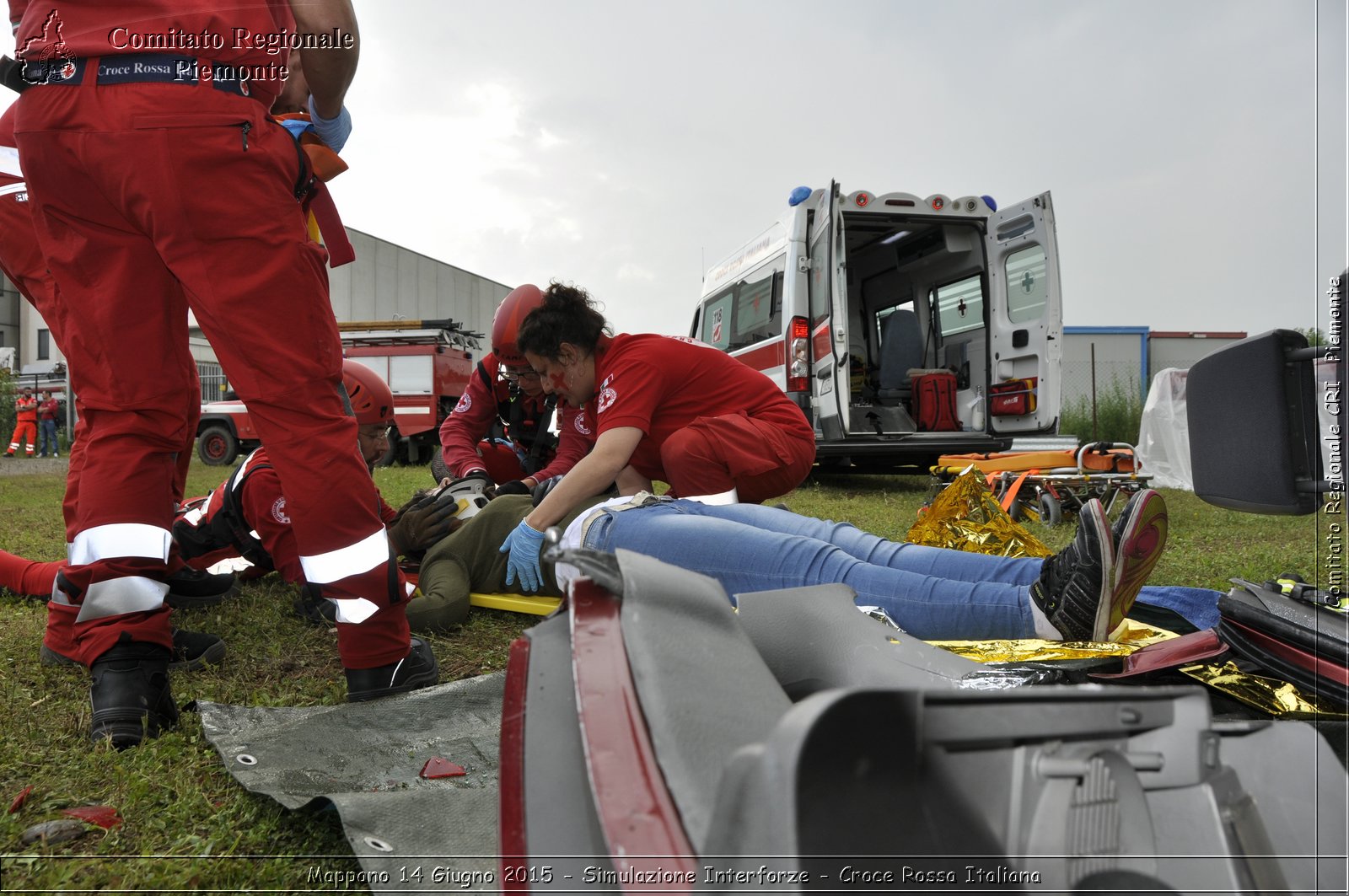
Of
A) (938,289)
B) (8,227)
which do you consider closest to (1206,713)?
(8,227)

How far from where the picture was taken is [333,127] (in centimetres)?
220

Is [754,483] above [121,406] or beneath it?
beneath

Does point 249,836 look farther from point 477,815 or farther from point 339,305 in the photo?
point 339,305

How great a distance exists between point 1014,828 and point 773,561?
1.52 m

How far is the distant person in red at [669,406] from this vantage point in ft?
9.61

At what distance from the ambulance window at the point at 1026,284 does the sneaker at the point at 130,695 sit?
714 cm

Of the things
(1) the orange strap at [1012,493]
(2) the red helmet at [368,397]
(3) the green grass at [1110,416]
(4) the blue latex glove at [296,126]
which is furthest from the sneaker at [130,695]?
(3) the green grass at [1110,416]

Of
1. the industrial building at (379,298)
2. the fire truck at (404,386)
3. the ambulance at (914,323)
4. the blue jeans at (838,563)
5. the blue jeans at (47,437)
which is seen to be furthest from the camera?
the industrial building at (379,298)

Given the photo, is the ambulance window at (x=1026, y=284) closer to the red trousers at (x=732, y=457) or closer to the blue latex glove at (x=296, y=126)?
the red trousers at (x=732, y=457)

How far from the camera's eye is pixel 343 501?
1.86 m

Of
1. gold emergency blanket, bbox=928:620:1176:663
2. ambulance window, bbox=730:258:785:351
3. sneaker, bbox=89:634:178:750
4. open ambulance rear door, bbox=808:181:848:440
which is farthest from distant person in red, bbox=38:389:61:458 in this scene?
gold emergency blanket, bbox=928:620:1176:663

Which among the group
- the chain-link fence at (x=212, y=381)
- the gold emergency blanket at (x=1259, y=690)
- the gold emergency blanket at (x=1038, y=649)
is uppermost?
the chain-link fence at (x=212, y=381)

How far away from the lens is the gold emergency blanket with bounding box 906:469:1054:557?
3.65 m

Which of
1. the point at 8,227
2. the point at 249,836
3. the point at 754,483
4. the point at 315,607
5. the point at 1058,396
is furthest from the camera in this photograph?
the point at 1058,396
